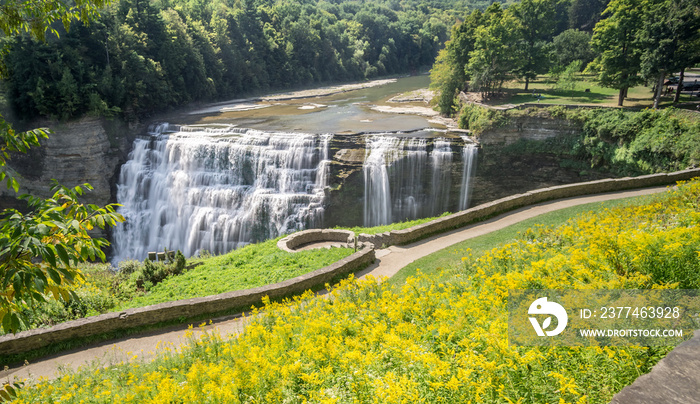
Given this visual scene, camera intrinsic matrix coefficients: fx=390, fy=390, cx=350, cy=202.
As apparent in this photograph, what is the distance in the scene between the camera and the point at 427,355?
4.43 m

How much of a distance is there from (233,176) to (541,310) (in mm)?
23019

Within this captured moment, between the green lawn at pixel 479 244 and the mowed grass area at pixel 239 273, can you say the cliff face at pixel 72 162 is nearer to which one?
the mowed grass area at pixel 239 273

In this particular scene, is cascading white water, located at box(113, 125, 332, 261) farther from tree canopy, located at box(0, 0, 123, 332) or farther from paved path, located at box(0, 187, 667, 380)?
tree canopy, located at box(0, 0, 123, 332)

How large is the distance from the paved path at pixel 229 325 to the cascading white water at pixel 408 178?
8556mm

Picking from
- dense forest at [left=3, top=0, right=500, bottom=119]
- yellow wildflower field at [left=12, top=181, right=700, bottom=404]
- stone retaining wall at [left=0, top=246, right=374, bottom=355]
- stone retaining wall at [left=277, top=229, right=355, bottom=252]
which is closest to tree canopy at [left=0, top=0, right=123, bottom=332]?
yellow wildflower field at [left=12, top=181, right=700, bottom=404]

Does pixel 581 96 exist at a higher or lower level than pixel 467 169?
higher

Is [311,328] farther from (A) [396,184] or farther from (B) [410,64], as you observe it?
(B) [410,64]

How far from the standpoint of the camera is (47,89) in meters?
27.0

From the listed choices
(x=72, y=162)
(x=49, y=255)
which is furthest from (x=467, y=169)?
(x=72, y=162)

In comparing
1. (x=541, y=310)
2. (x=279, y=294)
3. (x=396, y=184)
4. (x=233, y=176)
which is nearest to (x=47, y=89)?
(x=233, y=176)

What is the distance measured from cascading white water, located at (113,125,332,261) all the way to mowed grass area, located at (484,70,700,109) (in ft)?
53.8

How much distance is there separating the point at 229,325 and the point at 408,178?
54.8ft

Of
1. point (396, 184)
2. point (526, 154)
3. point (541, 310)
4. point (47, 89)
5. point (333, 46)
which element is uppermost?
point (333, 46)

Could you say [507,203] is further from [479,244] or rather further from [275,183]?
[275,183]
